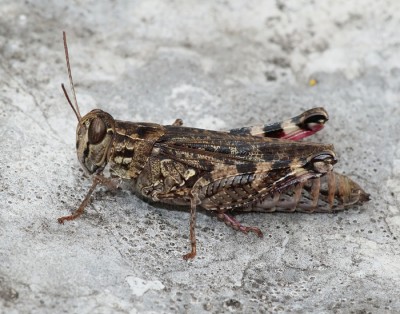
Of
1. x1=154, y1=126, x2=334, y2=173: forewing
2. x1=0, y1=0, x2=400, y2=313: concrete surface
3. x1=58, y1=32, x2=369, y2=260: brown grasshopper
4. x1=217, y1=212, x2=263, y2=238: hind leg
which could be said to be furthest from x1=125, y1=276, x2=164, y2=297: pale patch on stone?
x1=154, y1=126, x2=334, y2=173: forewing

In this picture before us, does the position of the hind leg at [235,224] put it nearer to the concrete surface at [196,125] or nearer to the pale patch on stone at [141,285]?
the concrete surface at [196,125]

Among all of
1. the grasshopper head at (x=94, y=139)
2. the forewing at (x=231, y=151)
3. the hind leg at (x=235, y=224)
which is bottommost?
the hind leg at (x=235, y=224)

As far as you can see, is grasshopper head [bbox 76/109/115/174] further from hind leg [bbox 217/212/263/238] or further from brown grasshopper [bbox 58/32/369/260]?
hind leg [bbox 217/212/263/238]

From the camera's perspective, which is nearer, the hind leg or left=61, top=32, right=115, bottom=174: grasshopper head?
left=61, top=32, right=115, bottom=174: grasshopper head

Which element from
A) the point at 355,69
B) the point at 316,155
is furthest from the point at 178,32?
the point at 316,155

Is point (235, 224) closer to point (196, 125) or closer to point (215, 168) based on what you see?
point (215, 168)

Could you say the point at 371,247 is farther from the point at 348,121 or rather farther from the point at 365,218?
the point at 348,121

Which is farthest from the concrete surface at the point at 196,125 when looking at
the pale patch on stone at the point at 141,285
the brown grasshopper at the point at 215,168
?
the brown grasshopper at the point at 215,168
